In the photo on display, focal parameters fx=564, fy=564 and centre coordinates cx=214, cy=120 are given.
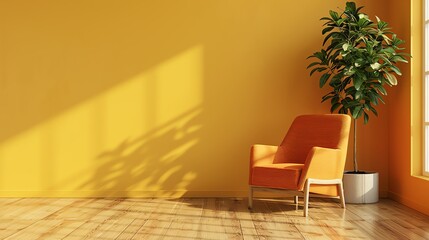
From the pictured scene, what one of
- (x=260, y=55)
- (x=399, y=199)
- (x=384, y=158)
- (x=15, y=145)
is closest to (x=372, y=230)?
(x=399, y=199)

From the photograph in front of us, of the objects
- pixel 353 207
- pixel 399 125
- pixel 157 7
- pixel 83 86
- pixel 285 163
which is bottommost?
pixel 353 207

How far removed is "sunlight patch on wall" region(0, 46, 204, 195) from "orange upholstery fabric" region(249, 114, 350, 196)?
96cm

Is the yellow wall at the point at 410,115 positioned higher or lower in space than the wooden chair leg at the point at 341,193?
higher

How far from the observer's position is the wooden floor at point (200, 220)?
3.88m

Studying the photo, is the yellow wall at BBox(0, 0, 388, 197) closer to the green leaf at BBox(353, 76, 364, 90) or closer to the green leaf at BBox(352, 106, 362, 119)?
the green leaf at BBox(352, 106, 362, 119)

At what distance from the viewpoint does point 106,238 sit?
12.3 ft

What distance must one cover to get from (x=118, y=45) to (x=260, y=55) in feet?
4.89

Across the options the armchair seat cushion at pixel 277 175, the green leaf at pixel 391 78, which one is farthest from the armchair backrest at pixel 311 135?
the green leaf at pixel 391 78

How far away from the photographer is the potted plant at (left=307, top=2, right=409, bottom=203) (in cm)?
519

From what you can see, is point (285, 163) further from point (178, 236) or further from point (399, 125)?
point (178, 236)

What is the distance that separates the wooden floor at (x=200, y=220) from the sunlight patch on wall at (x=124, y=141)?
0.31 metres

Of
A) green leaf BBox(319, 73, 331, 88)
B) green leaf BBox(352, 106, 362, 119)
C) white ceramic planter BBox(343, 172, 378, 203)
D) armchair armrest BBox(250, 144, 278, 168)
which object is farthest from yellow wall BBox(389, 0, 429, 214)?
armchair armrest BBox(250, 144, 278, 168)

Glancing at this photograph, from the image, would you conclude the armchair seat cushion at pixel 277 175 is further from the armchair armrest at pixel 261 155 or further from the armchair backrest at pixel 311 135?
the armchair backrest at pixel 311 135

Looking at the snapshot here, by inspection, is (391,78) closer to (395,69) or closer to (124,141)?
(395,69)
